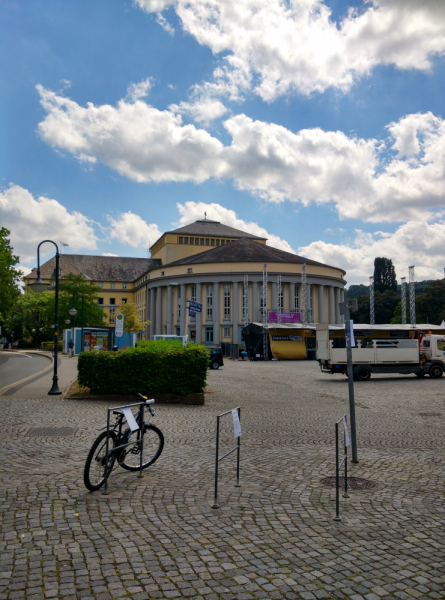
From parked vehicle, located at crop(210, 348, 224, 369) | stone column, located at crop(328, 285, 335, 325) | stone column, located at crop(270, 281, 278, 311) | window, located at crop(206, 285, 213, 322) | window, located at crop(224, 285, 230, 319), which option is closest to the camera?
parked vehicle, located at crop(210, 348, 224, 369)

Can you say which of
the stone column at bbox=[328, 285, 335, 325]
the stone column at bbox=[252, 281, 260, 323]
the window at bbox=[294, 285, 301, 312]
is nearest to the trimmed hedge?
the stone column at bbox=[252, 281, 260, 323]

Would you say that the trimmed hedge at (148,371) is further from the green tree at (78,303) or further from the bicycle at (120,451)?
the green tree at (78,303)

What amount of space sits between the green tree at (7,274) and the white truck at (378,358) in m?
34.5

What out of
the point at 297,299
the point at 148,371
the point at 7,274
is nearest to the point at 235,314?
the point at 297,299

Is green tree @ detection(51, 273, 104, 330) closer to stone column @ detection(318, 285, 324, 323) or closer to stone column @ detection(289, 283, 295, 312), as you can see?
stone column @ detection(289, 283, 295, 312)

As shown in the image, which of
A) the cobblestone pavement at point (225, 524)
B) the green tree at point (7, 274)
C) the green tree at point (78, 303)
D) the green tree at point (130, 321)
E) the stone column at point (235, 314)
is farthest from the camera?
the green tree at point (130, 321)

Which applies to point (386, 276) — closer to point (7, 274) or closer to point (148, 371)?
point (7, 274)

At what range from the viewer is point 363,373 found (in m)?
26.7

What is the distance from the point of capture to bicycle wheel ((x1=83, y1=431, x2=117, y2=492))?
6.18 metres

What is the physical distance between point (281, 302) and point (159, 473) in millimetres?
68835

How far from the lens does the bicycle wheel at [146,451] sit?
288 inches

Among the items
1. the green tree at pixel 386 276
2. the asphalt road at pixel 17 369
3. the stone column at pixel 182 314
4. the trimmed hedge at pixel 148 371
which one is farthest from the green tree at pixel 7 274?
the green tree at pixel 386 276

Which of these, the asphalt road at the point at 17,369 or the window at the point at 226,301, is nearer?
the asphalt road at the point at 17,369

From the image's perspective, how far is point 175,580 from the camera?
13.2ft
